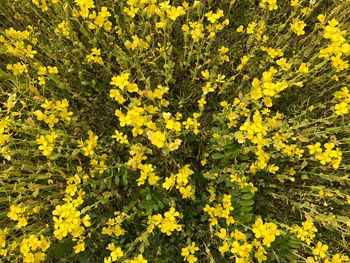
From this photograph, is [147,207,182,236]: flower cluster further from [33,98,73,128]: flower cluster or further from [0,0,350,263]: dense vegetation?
[33,98,73,128]: flower cluster

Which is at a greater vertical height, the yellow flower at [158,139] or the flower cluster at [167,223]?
the yellow flower at [158,139]

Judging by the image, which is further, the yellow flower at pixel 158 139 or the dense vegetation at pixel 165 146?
the dense vegetation at pixel 165 146

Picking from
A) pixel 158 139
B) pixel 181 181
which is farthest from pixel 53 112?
pixel 181 181

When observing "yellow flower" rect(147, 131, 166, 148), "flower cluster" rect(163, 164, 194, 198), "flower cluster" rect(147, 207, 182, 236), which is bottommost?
"flower cluster" rect(147, 207, 182, 236)

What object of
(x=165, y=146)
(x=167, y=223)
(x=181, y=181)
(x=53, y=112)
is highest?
(x=53, y=112)

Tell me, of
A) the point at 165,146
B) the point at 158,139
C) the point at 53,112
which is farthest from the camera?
the point at 53,112

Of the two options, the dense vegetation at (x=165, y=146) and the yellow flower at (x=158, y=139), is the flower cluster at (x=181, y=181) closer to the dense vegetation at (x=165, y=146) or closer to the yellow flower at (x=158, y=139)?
the dense vegetation at (x=165, y=146)

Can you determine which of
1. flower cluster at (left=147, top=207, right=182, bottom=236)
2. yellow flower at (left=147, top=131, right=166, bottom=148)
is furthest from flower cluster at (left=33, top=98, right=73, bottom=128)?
flower cluster at (left=147, top=207, right=182, bottom=236)

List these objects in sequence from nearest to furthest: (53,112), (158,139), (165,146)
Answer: (158,139)
(165,146)
(53,112)

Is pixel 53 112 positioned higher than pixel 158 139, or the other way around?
pixel 53 112

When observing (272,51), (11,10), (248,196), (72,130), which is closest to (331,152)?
(248,196)

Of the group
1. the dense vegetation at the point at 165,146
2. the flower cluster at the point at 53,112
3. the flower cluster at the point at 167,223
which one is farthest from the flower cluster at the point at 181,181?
the flower cluster at the point at 53,112

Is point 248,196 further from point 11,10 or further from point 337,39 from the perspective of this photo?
point 11,10

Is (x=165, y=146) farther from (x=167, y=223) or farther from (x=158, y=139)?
(x=167, y=223)
